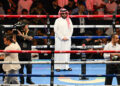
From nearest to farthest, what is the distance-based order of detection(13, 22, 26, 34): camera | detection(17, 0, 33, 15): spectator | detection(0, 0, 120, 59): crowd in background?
1. detection(13, 22, 26, 34): camera
2. detection(0, 0, 120, 59): crowd in background
3. detection(17, 0, 33, 15): spectator

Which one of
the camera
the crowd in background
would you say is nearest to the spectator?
the crowd in background

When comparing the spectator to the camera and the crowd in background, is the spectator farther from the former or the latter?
the camera

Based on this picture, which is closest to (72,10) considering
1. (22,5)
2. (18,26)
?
(22,5)

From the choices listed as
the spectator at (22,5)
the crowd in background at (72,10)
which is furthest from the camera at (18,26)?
the spectator at (22,5)

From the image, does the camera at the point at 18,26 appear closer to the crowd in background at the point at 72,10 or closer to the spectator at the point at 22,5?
the crowd in background at the point at 72,10

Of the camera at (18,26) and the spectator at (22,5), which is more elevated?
the spectator at (22,5)

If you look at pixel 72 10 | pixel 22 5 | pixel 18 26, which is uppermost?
pixel 22 5

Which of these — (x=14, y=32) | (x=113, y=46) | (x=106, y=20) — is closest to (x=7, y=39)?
(x=14, y=32)

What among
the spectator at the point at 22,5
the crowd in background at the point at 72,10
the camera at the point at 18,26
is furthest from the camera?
the spectator at the point at 22,5

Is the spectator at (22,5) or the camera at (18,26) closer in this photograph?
the camera at (18,26)

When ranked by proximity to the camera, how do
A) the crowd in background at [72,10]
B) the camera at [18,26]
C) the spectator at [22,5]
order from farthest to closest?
the spectator at [22,5], the crowd in background at [72,10], the camera at [18,26]

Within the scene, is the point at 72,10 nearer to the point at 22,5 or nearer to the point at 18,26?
the point at 22,5

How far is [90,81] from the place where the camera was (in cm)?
627

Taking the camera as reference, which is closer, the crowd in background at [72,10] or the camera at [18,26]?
the camera at [18,26]
